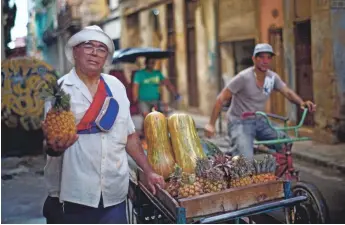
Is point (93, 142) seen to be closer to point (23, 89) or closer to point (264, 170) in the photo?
point (264, 170)

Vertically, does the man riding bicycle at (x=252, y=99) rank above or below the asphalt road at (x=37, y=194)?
above

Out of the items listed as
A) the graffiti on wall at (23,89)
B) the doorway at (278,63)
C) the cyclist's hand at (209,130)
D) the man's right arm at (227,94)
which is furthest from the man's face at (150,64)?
the cyclist's hand at (209,130)

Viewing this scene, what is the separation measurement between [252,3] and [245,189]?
2.84 m

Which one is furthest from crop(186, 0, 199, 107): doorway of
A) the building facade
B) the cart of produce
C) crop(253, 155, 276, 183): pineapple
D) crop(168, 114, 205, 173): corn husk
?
crop(253, 155, 276, 183): pineapple

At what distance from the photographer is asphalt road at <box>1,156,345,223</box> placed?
418 cm

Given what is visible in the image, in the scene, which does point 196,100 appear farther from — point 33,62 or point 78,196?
point 78,196

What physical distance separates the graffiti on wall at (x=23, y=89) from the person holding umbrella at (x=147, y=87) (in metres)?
1.20

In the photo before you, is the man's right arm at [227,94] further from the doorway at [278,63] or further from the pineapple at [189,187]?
the doorway at [278,63]

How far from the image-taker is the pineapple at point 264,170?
3004 millimetres

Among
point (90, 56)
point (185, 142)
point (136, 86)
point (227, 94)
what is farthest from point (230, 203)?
point (136, 86)

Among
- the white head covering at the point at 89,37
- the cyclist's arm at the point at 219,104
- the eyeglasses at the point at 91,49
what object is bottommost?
the cyclist's arm at the point at 219,104

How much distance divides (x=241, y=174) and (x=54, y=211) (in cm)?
111

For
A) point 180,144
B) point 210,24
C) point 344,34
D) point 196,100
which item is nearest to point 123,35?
point 196,100

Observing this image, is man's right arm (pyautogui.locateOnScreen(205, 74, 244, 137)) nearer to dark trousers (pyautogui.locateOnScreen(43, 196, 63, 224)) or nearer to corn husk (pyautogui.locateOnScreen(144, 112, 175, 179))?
corn husk (pyautogui.locateOnScreen(144, 112, 175, 179))
